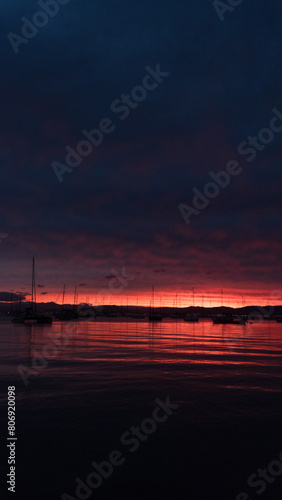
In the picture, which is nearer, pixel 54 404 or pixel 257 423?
pixel 257 423

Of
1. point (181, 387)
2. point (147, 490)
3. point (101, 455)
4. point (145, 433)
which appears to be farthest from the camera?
point (181, 387)

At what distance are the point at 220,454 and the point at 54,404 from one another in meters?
8.51

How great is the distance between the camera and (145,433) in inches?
531

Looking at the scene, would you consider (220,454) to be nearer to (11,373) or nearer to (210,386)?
(210,386)

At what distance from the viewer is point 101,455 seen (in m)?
11.4

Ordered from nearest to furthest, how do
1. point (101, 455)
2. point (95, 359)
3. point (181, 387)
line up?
1. point (101, 455)
2. point (181, 387)
3. point (95, 359)

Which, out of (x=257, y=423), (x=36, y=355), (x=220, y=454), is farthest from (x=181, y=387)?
(x=36, y=355)

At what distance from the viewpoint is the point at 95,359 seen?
106ft

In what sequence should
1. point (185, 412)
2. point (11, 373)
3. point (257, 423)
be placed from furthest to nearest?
point (11, 373) → point (185, 412) → point (257, 423)

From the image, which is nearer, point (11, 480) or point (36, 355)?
point (11, 480)

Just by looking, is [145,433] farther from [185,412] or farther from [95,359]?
[95,359]

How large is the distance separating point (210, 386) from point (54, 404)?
934 centimetres

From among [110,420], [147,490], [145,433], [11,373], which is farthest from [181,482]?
[11,373]

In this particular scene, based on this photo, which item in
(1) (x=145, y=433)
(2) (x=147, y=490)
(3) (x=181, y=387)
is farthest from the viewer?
(3) (x=181, y=387)
